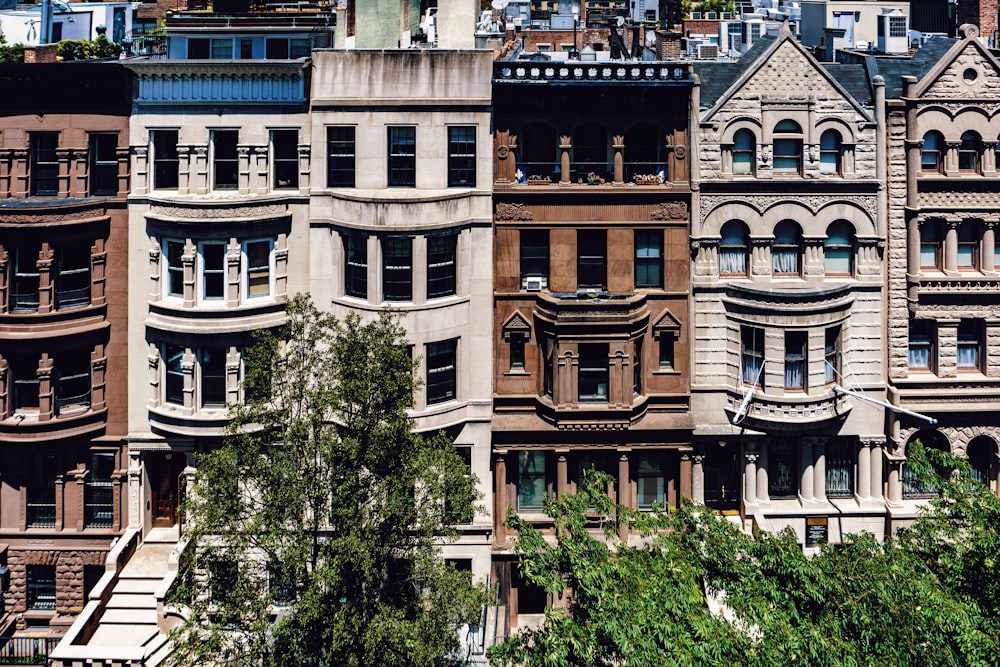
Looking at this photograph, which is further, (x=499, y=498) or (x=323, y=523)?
(x=499, y=498)

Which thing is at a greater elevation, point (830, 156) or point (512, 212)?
point (830, 156)

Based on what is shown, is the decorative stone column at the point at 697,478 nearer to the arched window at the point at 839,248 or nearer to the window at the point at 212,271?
the arched window at the point at 839,248

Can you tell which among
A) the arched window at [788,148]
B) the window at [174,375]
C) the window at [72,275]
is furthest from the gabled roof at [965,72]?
the window at [72,275]

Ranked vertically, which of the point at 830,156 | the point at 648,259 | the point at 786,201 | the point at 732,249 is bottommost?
the point at 648,259

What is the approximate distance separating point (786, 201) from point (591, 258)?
7329 mm

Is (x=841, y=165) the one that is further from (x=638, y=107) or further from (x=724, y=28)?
(x=724, y=28)

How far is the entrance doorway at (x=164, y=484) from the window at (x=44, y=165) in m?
10.2

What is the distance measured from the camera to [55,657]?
37.1 meters

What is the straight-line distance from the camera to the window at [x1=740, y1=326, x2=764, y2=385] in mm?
42250

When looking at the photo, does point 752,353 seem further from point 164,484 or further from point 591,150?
point 164,484

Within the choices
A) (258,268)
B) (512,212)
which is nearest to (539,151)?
(512,212)

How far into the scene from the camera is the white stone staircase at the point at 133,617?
3725cm

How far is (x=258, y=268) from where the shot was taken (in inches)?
1610

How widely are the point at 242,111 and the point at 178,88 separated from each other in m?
2.36
